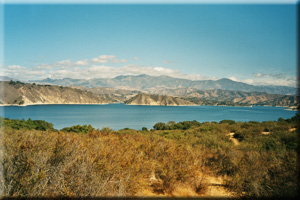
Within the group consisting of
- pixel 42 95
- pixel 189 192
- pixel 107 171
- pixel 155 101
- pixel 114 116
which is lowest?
pixel 114 116

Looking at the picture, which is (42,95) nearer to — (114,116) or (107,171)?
(114,116)

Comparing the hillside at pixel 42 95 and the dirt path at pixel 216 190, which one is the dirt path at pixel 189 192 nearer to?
the dirt path at pixel 216 190

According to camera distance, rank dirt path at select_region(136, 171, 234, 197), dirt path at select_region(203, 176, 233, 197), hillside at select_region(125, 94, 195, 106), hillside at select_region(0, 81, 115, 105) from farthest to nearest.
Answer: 1. hillside at select_region(125, 94, 195, 106)
2. hillside at select_region(0, 81, 115, 105)
3. dirt path at select_region(203, 176, 233, 197)
4. dirt path at select_region(136, 171, 234, 197)

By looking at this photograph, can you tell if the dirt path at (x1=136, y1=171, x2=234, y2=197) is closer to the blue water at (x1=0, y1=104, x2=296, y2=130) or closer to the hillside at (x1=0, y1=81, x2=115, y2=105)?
the blue water at (x1=0, y1=104, x2=296, y2=130)

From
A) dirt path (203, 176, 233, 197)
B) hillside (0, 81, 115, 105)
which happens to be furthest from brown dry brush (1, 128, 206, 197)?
hillside (0, 81, 115, 105)

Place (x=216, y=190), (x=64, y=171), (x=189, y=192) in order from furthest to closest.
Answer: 1. (x=216, y=190)
2. (x=189, y=192)
3. (x=64, y=171)

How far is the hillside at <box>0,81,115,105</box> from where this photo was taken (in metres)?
118

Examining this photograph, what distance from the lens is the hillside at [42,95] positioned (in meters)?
118

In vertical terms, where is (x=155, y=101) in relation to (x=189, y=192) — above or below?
above

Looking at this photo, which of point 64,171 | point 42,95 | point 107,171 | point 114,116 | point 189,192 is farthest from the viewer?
point 42,95

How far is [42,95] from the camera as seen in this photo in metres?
141

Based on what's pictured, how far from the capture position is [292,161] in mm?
6254

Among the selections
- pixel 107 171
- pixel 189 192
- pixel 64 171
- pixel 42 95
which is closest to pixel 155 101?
pixel 42 95

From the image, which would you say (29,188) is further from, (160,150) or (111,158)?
(160,150)
